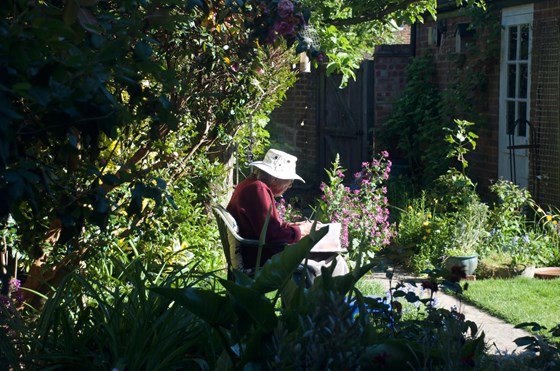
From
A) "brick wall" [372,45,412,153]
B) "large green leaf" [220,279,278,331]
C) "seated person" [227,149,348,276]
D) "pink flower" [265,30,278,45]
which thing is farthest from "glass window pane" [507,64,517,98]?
"large green leaf" [220,279,278,331]

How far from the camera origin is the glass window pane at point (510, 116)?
437 inches

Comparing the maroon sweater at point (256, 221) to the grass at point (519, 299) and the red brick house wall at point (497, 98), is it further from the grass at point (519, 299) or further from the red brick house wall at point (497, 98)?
the red brick house wall at point (497, 98)

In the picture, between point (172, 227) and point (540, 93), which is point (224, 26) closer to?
point (172, 227)

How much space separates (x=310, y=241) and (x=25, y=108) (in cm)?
120

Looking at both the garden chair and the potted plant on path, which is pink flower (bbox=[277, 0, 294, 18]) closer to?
the garden chair

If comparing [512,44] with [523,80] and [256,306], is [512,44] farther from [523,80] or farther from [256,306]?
[256,306]

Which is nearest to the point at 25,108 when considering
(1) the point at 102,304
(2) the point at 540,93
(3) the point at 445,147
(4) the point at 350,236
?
(1) the point at 102,304

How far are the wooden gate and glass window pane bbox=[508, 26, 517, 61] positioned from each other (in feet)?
11.1

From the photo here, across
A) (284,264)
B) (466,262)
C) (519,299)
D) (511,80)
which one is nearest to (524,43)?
(511,80)

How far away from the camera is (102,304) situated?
411 centimetres

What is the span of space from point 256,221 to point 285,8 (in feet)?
5.97

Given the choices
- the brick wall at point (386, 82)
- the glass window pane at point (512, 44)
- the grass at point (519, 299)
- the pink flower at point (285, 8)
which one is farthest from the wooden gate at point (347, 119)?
the pink flower at point (285, 8)

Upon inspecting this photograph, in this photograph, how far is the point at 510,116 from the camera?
440 inches

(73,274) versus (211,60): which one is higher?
(211,60)
